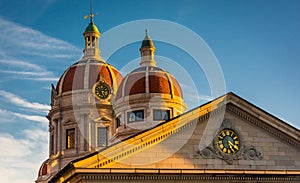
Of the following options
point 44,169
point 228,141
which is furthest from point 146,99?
point 228,141

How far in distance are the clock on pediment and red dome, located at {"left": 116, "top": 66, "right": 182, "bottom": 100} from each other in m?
10.6

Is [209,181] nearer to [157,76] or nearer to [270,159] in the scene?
[270,159]

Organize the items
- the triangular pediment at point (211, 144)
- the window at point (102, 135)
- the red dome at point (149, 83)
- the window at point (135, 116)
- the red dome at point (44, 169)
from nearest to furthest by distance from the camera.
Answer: the triangular pediment at point (211, 144) < the window at point (135, 116) < the red dome at point (149, 83) < the window at point (102, 135) < the red dome at point (44, 169)

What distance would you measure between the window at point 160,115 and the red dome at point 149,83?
219cm

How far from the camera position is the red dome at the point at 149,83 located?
193ft

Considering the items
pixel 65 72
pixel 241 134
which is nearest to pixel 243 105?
pixel 241 134

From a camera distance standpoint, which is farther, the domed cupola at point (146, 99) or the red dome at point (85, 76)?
the red dome at point (85, 76)

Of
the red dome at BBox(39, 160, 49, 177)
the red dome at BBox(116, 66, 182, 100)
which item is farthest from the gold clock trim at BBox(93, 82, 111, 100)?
the red dome at BBox(39, 160, 49, 177)

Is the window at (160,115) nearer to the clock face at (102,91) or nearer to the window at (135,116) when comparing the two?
the window at (135,116)

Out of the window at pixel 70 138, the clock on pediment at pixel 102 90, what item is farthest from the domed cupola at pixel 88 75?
the window at pixel 70 138

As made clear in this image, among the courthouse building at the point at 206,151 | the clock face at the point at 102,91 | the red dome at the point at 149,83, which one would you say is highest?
the clock face at the point at 102,91

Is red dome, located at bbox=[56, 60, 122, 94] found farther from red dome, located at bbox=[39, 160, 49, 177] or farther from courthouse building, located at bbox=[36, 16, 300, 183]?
courthouse building, located at bbox=[36, 16, 300, 183]

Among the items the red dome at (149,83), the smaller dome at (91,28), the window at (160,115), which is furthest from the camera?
the smaller dome at (91,28)

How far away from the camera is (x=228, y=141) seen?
98.7 ft
